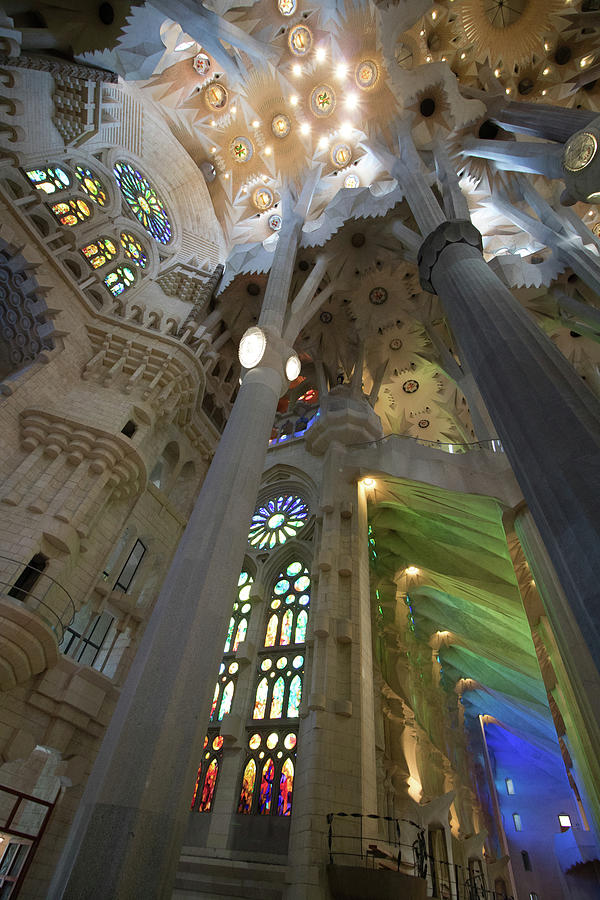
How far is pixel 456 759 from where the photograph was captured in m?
15.3

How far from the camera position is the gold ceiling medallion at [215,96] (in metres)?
14.4

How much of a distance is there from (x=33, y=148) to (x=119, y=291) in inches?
127

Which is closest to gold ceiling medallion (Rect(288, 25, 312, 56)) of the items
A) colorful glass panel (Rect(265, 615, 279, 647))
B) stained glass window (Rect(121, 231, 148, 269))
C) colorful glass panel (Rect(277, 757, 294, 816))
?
stained glass window (Rect(121, 231, 148, 269))

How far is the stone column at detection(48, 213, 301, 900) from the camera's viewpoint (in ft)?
10.7

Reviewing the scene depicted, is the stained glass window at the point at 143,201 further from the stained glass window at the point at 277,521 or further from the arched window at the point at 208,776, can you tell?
the arched window at the point at 208,776

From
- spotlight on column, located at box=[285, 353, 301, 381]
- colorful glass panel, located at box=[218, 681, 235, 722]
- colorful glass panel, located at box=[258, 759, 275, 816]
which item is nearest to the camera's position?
spotlight on column, located at box=[285, 353, 301, 381]

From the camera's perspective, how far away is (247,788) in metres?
8.45

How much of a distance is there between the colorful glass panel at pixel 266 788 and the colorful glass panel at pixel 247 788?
19 cm

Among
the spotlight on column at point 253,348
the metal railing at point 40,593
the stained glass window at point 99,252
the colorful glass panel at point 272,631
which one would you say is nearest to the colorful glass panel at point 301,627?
the colorful glass panel at point 272,631

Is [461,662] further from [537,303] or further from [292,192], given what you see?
[292,192]

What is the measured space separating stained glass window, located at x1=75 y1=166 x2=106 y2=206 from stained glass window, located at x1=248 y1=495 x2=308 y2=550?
29.4ft

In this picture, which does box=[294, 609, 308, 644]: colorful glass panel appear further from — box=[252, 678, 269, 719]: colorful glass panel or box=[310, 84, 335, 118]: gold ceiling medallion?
box=[310, 84, 335, 118]: gold ceiling medallion

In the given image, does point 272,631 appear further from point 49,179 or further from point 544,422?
point 49,179

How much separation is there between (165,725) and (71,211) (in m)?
11.2
